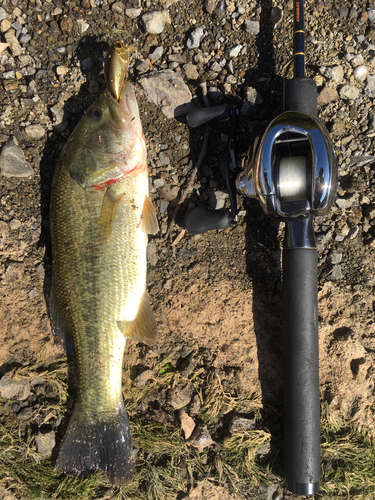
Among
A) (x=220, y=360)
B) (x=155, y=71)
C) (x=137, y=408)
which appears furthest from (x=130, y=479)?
(x=155, y=71)

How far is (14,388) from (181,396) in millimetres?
1323

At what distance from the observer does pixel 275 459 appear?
292 centimetres

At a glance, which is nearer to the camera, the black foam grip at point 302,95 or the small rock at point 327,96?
the black foam grip at point 302,95

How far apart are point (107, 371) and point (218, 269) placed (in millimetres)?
1191

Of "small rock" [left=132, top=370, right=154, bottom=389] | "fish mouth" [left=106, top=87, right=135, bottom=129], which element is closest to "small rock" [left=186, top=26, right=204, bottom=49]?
"fish mouth" [left=106, top=87, right=135, bottom=129]

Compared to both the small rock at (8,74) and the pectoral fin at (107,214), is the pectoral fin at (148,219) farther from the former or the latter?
the small rock at (8,74)

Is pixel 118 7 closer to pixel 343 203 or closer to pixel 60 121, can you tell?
pixel 60 121

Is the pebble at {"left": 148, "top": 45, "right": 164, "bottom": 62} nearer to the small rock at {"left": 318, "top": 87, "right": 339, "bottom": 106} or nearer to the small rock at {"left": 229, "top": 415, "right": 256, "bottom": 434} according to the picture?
the small rock at {"left": 318, "top": 87, "right": 339, "bottom": 106}

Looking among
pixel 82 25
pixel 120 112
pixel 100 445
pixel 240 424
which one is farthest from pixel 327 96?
pixel 100 445

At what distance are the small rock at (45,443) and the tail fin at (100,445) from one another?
0.49ft

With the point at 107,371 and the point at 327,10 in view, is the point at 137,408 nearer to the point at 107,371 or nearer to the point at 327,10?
the point at 107,371

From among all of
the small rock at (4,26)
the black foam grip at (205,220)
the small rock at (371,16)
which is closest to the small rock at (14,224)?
the black foam grip at (205,220)

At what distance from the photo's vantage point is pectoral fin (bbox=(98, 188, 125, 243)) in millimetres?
2699

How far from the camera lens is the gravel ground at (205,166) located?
3.04 metres
